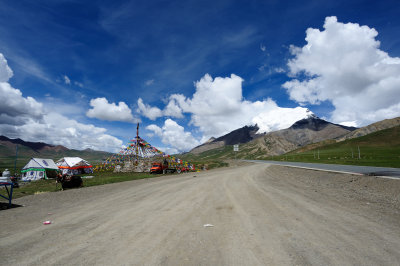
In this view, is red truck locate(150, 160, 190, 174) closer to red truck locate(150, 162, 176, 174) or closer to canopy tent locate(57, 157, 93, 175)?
red truck locate(150, 162, 176, 174)

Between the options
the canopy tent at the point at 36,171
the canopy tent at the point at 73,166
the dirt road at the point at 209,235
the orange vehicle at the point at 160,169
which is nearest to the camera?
the dirt road at the point at 209,235

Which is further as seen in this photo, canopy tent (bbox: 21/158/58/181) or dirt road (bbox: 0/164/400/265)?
canopy tent (bbox: 21/158/58/181)

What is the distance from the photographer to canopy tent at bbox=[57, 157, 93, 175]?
169ft

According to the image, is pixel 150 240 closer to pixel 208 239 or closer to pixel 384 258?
pixel 208 239

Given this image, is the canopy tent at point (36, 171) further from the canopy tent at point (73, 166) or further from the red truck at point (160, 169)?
the red truck at point (160, 169)

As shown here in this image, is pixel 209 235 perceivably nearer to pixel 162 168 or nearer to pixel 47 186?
pixel 47 186

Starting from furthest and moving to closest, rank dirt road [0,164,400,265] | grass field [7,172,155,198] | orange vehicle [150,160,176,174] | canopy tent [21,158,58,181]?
canopy tent [21,158,58,181]
orange vehicle [150,160,176,174]
grass field [7,172,155,198]
dirt road [0,164,400,265]

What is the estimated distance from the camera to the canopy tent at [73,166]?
5138 centimetres

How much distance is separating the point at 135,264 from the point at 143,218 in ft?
13.1

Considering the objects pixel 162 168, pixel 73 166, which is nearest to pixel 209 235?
pixel 162 168

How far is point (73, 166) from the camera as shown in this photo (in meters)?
52.5

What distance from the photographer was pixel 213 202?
38.1ft

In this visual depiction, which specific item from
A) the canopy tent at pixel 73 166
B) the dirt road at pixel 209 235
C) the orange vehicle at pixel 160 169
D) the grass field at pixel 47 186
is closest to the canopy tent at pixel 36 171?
the canopy tent at pixel 73 166

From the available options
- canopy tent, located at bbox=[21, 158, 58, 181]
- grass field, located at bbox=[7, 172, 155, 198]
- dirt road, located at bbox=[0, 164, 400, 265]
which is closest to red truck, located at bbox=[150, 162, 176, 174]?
grass field, located at bbox=[7, 172, 155, 198]
